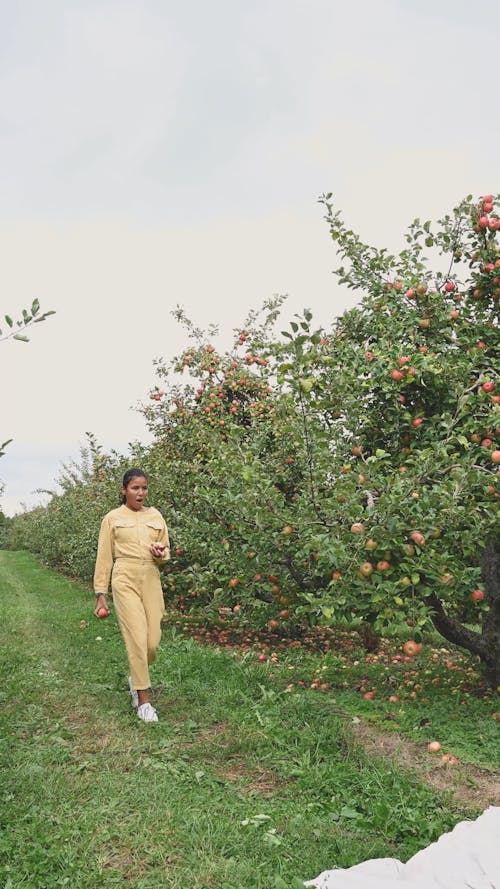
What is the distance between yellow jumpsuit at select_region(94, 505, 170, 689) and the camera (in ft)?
15.7

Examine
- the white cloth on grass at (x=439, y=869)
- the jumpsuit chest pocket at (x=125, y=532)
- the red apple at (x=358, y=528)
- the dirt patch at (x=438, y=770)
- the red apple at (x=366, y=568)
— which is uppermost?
the jumpsuit chest pocket at (x=125, y=532)

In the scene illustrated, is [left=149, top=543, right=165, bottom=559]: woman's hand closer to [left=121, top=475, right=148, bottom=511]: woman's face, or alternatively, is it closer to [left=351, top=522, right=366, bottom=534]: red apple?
[left=121, top=475, right=148, bottom=511]: woman's face

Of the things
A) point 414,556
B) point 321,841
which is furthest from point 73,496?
point 321,841

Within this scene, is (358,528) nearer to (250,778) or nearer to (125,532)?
(250,778)

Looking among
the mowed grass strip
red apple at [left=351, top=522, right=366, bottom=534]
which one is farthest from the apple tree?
the mowed grass strip

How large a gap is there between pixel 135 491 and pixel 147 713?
160cm

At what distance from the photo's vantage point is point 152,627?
4926 mm

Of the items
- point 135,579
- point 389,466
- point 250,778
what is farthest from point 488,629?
point 135,579

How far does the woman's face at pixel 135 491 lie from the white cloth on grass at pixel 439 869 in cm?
301

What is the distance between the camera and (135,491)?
5.02m

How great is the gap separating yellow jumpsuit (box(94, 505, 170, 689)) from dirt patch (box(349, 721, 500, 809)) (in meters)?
1.58

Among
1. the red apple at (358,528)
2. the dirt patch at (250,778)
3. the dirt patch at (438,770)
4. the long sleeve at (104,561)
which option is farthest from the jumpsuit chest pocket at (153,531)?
the dirt patch at (438,770)

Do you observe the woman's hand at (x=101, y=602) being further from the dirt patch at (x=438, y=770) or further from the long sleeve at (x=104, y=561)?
the dirt patch at (x=438, y=770)

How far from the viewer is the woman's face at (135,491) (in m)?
5.00
